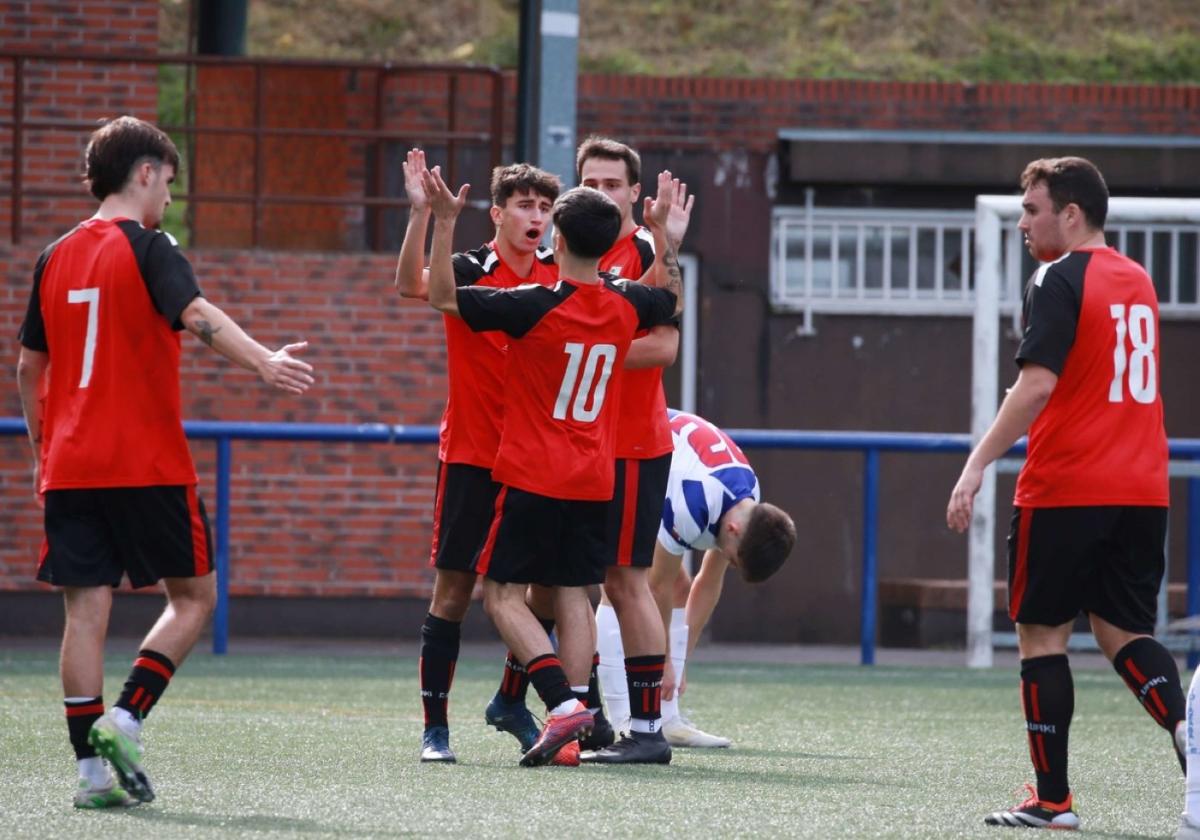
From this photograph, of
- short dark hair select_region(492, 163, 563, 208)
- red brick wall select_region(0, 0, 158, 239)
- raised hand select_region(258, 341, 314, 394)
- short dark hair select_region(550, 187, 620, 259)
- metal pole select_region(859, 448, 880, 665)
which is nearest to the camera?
raised hand select_region(258, 341, 314, 394)

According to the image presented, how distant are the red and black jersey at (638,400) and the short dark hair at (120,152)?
1.64 meters

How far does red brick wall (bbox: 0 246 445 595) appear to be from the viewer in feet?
42.1

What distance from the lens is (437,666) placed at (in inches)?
248

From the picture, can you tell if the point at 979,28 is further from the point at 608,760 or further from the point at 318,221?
the point at 608,760

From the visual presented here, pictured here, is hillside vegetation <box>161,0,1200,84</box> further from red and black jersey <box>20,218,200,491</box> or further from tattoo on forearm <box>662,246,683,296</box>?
red and black jersey <box>20,218,200,491</box>

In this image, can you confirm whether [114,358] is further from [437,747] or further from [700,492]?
[700,492]

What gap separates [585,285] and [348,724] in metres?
2.46

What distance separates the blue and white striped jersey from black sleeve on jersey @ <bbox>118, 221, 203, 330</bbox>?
2054 millimetres

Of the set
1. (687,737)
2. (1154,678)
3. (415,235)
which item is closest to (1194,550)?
(687,737)

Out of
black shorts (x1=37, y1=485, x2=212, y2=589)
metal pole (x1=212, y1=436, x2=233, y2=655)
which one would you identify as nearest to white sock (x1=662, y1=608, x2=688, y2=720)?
black shorts (x1=37, y1=485, x2=212, y2=589)

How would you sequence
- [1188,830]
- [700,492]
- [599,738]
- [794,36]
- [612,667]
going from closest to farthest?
1. [1188,830]
2. [599,738]
3. [700,492]
4. [612,667]
5. [794,36]

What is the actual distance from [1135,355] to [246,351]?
230cm

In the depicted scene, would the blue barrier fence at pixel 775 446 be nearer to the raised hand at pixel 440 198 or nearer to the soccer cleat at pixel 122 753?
the raised hand at pixel 440 198

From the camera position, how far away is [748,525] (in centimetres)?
661
